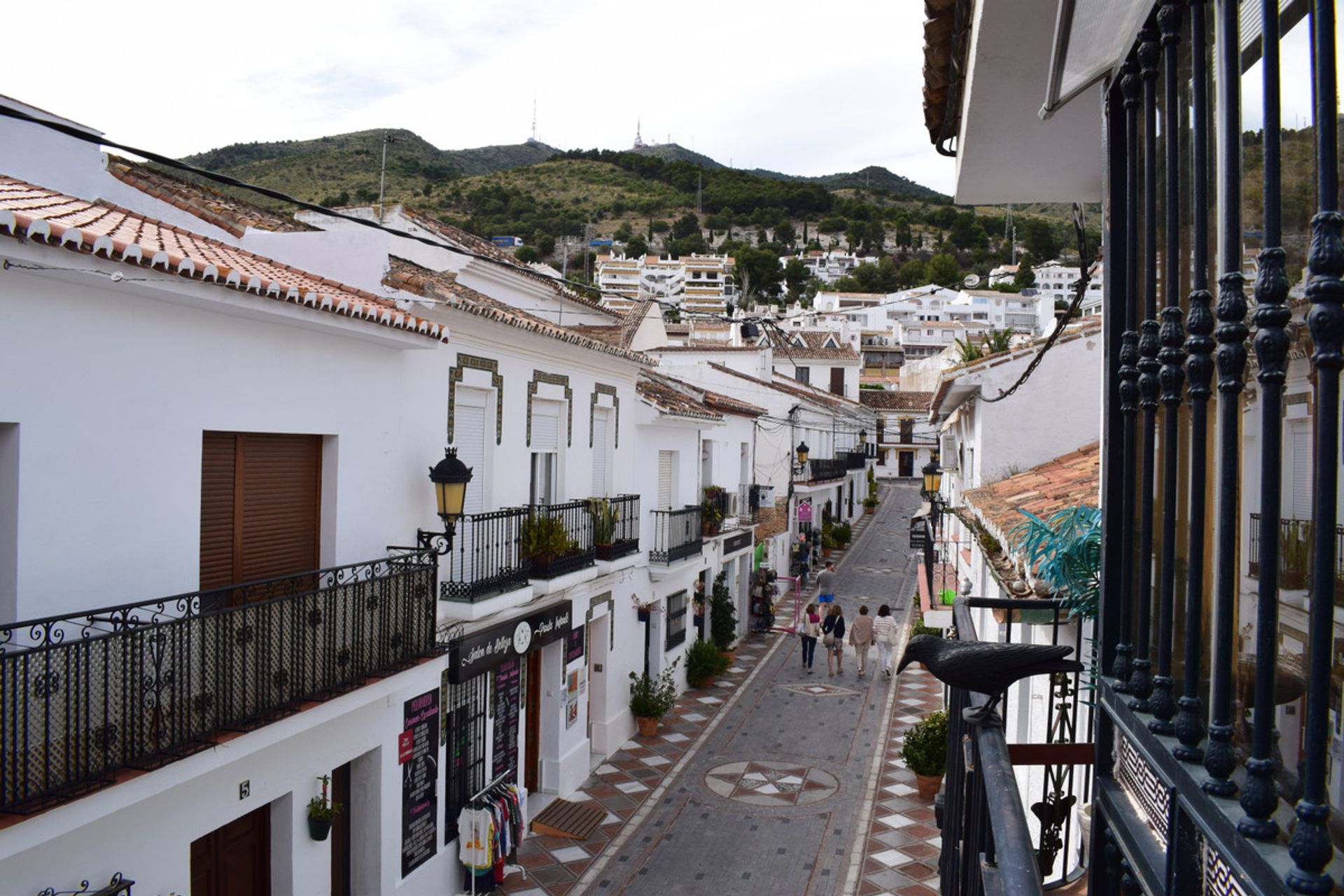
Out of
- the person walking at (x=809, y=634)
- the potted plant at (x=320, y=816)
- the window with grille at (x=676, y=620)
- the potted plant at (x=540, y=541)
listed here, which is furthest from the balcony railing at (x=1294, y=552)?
the person walking at (x=809, y=634)

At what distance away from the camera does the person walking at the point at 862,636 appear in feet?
68.3

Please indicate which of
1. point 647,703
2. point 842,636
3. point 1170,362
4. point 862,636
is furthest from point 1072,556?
point 842,636

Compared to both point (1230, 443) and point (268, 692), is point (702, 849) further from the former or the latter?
point (1230, 443)

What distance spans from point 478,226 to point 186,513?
74.0 metres

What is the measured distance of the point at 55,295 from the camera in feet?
19.3

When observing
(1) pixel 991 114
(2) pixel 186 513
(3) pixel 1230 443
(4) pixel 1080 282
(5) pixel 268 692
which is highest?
(1) pixel 991 114

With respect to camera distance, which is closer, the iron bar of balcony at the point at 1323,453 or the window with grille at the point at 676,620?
the iron bar of balcony at the point at 1323,453

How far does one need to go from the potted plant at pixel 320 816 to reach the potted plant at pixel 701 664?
39.8 feet

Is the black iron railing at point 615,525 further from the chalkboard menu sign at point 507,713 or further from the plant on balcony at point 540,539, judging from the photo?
the chalkboard menu sign at point 507,713

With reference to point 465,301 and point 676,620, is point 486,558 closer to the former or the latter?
point 465,301

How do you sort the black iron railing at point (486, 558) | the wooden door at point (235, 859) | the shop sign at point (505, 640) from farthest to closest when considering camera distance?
1. the shop sign at point (505, 640)
2. the black iron railing at point (486, 558)
3. the wooden door at point (235, 859)

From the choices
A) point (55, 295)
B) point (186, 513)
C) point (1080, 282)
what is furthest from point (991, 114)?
point (186, 513)

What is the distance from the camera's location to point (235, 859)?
7.78m

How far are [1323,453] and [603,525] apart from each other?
42.4 feet
